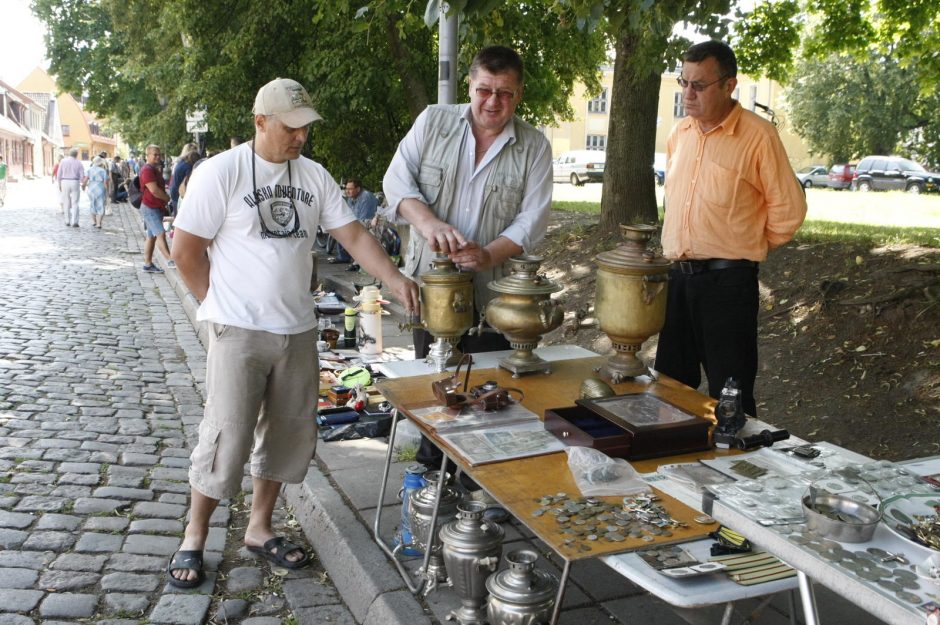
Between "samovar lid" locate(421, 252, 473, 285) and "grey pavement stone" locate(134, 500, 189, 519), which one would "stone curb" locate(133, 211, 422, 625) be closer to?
"grey pavement stone" locate(134, 500, 189, 519)

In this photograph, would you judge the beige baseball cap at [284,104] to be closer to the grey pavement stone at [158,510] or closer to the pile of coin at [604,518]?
the pile of coin at [604,518]

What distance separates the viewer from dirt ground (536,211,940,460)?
5.57 metres

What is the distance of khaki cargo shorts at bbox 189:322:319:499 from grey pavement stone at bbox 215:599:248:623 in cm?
43

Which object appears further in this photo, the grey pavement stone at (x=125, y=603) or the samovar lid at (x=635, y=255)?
the grey pavement stone at (x=125, y=603)

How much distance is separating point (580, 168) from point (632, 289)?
3912cm

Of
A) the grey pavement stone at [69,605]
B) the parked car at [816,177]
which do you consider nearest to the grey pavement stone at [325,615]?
the grey pavement stone at [69,605]

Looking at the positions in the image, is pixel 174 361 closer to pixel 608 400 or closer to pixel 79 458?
pixel 79 458

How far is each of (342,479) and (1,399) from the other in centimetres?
295

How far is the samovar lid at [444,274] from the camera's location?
11.0 ft

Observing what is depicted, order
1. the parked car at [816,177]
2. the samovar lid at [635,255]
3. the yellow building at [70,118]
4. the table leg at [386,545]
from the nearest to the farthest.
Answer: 1. the samovar lid at [635,255]
2. the table leg at [386,545]
3. the parked car at [816,177]
4. the yellow building at [70,118]

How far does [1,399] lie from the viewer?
19.4 feet

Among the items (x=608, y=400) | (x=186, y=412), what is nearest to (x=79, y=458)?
(x=186, y=412)

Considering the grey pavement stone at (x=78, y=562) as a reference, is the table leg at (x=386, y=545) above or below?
above

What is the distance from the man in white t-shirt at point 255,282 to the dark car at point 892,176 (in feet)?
115
